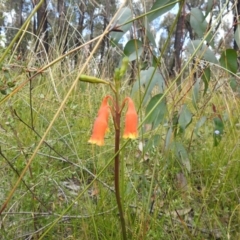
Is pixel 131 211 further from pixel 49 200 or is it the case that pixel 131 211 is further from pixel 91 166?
pixel 91 166

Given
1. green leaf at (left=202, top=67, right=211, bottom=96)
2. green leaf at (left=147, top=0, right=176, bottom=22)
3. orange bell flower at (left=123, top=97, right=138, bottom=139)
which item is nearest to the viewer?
orange bell flower at (left=123, top=97, right=138, bottom=139)

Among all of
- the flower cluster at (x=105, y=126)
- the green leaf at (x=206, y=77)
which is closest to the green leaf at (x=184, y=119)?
the green leaf at (x=206, y=77)

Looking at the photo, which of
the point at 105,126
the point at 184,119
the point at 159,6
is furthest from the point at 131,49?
the point at 105,126

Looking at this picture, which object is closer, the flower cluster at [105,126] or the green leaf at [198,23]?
the flower cluster at [105,126]

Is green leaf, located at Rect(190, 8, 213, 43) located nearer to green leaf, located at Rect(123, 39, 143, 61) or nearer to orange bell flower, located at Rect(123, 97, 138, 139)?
green leaf, located at Rect(123, 39, 143, 61)

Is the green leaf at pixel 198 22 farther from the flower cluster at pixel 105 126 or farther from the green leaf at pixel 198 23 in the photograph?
the flower cluster at pixel 105 126

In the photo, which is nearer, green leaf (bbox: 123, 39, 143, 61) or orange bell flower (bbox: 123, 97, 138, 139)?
Answer: orange bell flower (bbox: 123, 97, 138, 139)

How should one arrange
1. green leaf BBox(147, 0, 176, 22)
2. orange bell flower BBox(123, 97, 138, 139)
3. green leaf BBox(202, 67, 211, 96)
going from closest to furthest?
orange bell flower BBox(123, 97, 138, 139), green leaf BBox(147, 0, 176, 22), green leaf BBox(202, 67, 211, 96)

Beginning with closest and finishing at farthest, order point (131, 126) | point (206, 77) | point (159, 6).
A: point (131, 126) → point (159, 6) → point (206, 77)

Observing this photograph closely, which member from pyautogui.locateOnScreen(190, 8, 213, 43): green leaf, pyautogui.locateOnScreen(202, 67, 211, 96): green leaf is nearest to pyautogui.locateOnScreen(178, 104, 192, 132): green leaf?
pyautogui.locateOnScreen(202, 67, 211, 96): green leaf

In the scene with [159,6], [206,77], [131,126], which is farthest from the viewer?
[206,77]

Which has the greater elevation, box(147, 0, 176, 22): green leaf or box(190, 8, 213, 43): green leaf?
box(147, 0, 176, 22): green leaf

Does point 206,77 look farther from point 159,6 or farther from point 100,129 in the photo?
point 100,129

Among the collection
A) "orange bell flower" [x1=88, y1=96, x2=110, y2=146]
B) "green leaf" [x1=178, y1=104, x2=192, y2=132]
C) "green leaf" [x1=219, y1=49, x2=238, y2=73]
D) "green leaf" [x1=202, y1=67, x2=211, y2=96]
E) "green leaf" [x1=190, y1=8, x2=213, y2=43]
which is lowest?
"green leaf" [x1=178, y1=104, x2=192, y2=132]
